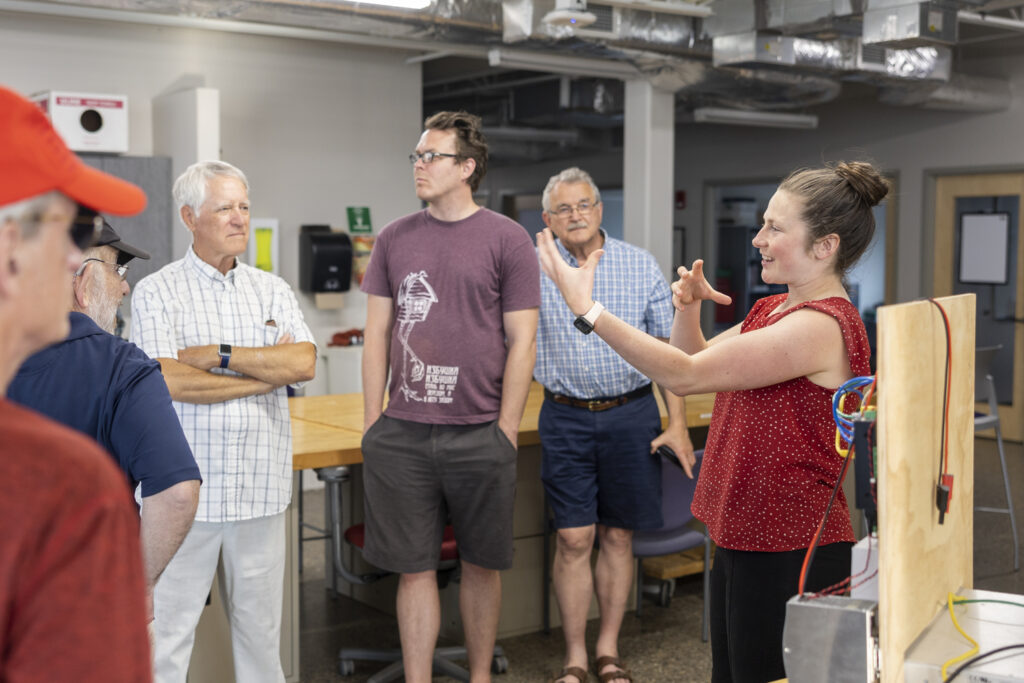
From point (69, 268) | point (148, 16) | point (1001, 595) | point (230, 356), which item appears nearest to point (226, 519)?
point (230, 356)

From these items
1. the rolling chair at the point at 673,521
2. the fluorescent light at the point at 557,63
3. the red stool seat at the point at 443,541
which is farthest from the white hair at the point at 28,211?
the fluorescent light at the point at 557,63

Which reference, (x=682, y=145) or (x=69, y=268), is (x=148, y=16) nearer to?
(x=69, y=268)

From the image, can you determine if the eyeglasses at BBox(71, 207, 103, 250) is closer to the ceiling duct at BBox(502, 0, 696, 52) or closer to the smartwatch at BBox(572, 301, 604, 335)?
the smartwatch at BBox(572, 301, 604, 335)

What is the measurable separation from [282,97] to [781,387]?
5447 millimetres

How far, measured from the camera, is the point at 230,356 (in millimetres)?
2639

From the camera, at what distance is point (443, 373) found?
9.50 ft

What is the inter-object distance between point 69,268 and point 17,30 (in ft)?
18.8

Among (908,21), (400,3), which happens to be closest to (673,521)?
(400,3)

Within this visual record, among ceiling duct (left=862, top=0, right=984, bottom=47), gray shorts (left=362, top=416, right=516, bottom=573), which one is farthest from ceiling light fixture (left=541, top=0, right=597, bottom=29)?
gray shorts (left=362, top=416, right=516, bottom=573)

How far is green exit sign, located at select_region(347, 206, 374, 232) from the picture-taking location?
275 inches

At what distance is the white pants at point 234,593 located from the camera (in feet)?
8.54

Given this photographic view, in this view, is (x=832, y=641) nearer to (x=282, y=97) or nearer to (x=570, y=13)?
(x=570, y=13)

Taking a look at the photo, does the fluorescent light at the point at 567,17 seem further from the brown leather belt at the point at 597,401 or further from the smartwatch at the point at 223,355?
the smartwatch at the point at 223,355

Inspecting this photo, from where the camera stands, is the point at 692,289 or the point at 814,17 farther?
the point at 814,17
